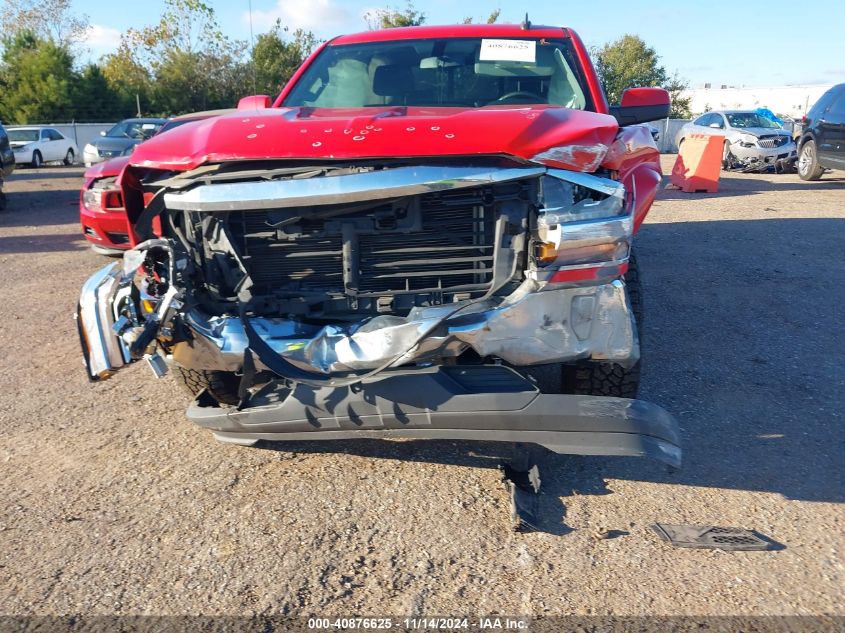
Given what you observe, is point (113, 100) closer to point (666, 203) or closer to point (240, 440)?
point (666, 203)

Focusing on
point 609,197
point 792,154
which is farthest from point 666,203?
point 609,197

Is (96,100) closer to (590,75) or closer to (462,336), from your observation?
(590,75)

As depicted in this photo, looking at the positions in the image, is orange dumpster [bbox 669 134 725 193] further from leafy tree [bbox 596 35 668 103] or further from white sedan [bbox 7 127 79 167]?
leafy tree [bbox 596 35 668 103]

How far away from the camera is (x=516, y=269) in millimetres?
2830

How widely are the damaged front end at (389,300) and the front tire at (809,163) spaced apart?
13.8 metres

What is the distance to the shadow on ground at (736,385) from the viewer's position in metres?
3.25

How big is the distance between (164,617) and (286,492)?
86 centimetres

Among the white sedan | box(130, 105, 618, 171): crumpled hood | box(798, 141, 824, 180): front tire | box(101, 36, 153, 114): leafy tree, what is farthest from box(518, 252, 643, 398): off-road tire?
box(101, 36, 153, 114): leafy tree

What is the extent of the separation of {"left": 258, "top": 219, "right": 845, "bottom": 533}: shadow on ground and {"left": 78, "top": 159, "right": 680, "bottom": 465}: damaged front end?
0.60 metres

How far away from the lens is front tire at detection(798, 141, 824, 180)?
1450cm

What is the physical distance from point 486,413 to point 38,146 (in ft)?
84.8

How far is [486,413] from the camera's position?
2752 millimetres

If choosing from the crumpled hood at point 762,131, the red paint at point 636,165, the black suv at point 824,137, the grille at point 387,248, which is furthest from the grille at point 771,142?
the grille at point 387,248

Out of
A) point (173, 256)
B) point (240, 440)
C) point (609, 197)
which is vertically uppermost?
Result: point (609, 197)
